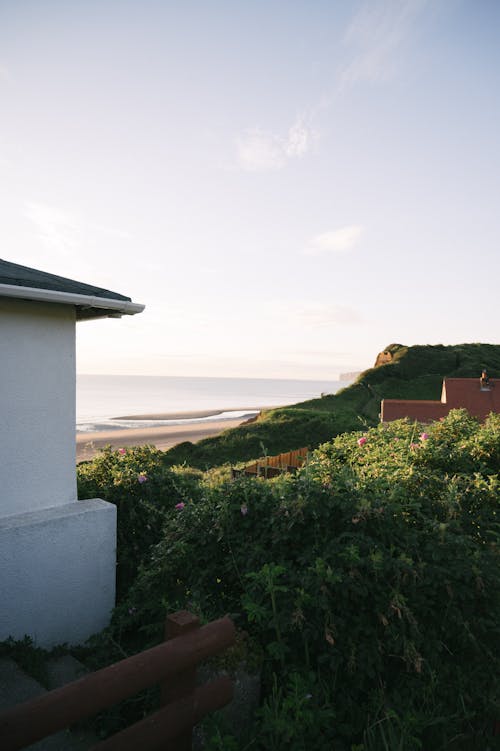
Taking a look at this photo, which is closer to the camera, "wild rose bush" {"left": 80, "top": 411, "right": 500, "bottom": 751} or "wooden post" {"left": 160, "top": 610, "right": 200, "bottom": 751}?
"wooden post" {"left": 160, "top": 610, "right": 200, "bottom": 751}

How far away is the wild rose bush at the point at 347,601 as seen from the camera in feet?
7.82

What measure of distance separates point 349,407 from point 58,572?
1296 inches

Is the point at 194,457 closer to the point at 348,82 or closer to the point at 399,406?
the point at 399,406

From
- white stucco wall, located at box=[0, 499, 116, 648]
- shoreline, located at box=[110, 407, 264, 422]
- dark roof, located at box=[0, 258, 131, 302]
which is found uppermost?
dark roof, located at box=[0, 258, 131, 302]

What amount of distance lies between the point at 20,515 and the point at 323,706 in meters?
2.76

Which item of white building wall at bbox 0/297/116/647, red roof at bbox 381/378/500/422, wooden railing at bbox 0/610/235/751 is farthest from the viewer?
red roof at bbox 381/378/500/422

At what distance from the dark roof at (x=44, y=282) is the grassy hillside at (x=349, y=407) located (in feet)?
37.7

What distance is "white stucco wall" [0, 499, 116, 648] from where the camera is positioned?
355 cm

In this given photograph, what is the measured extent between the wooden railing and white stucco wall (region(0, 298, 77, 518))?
2.49 m

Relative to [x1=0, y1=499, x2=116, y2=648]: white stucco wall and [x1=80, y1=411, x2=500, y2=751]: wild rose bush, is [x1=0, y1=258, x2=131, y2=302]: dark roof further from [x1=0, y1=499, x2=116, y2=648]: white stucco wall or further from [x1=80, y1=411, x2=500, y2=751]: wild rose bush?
[x1=80, y1=411, x2=500, y2=751]: wild rose bush

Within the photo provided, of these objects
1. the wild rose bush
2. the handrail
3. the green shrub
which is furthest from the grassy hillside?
the handrail

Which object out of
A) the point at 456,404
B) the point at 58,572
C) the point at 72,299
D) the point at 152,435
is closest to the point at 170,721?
the point at 58,572

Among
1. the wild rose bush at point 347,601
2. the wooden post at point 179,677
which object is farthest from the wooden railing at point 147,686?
the wild rose bush at point 347,601

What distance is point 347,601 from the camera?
2.57 meters
